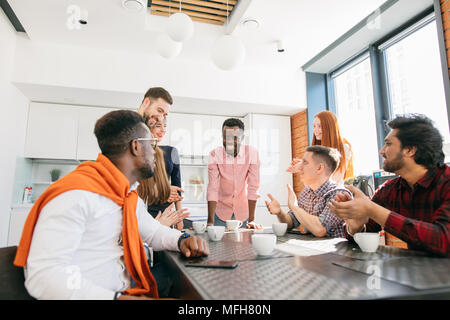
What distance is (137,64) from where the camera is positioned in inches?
135

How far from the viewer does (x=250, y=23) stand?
280 centimetres

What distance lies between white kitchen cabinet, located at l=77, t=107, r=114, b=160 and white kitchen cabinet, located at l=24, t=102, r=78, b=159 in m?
0.05

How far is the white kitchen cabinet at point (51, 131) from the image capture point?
3.65 m

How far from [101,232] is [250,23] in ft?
8.43

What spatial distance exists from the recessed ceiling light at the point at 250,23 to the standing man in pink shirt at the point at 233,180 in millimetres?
1248

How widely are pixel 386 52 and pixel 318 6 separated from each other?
1.03m

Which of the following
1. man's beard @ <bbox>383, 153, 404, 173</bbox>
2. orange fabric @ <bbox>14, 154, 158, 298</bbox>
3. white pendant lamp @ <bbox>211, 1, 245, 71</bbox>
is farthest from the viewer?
white pendant lamp @ <bbox>211, 1, 245, 71</bbox>

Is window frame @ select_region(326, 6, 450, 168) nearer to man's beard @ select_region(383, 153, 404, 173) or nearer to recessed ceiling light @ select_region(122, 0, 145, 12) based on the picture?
man's beard @ select_region(383, 153, 404, 173)

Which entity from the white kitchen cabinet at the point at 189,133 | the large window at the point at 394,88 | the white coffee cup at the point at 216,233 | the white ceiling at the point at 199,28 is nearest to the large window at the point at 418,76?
the large window at the point at 394,88

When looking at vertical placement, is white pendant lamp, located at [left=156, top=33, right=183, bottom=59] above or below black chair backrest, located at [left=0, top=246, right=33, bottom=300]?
above

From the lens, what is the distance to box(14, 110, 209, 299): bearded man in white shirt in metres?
0.61

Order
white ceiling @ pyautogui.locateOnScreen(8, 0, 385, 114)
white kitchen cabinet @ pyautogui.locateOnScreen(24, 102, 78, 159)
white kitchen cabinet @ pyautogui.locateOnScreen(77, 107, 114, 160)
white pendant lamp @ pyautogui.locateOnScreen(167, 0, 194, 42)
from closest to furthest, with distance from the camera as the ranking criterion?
white pendant lamp @ pyautogui.locateOnScreen(167, 0, 194, 42) → white ceiling @ pyautogui.locateOnScreen(8, 0, 385, 114) → white kitchen cabinet @ pyautogui.locateOnScreen(24, 102, 78, 159) → white kitchen cabinet @ pyautogui.locateOnScreen(77, 107, 114, 160)

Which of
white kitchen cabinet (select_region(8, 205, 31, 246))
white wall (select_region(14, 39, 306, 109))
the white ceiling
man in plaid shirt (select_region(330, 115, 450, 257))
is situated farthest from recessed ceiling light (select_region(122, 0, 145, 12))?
white kitchen cabinet (select_region(8, 205, 31, 246))
